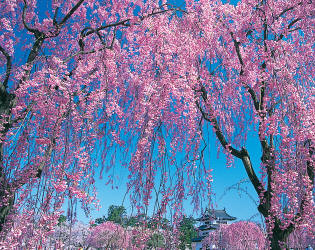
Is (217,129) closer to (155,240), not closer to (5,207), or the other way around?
(155,240)

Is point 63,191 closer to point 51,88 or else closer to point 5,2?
point 51,88

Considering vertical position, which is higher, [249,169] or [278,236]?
[249,169]

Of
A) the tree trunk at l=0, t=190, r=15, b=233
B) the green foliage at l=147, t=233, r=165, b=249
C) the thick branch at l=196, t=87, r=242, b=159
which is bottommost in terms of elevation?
the green foliage at l=147, t=233, r=165, b=249

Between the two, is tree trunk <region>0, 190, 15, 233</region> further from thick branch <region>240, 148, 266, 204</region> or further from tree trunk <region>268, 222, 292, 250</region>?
tree trunk <region>268, 222, 292, 250</region>

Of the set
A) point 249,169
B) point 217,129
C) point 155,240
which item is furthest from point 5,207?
point 249,169

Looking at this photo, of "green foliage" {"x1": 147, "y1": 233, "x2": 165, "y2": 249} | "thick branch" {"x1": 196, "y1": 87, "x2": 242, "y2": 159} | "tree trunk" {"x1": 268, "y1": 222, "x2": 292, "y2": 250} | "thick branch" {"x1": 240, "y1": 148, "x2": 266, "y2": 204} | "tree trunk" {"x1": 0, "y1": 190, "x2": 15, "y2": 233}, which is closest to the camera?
"green foliage" {"x1": 147, "y1": 233, "x2": 165, "y2": 249}

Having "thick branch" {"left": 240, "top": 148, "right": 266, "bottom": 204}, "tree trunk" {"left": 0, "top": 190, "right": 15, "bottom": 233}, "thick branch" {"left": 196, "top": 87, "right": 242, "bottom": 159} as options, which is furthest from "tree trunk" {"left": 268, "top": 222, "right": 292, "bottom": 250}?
"tree trunk" {"left": 0, "top": 190, "right": 15, "bottom": 233}

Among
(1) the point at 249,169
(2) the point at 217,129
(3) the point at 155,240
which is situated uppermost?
(2) the point at 217,129

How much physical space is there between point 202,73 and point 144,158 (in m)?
2.66

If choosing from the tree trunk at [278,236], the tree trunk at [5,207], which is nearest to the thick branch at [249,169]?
the tree trunk at [278,236]

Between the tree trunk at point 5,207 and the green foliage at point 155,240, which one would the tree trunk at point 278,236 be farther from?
the tree trunk at point 5,207

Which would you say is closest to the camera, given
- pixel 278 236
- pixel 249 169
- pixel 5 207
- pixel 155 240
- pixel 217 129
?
pixel 155 240

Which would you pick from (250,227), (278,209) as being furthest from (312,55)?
(250,227)

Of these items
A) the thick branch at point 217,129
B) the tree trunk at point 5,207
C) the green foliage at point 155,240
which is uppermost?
the thick branch at point 217,129
